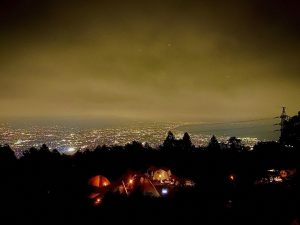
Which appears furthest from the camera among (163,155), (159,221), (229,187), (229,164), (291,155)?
(163,155)

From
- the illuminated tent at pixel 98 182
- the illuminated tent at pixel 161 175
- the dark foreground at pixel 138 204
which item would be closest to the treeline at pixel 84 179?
the dark foreground at pixel 138 204

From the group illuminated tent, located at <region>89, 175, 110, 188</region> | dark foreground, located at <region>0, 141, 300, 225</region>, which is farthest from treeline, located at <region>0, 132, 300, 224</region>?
illuminated tent, located at <region>89, 175, 110, 188</region>

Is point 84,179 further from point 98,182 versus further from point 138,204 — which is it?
point 138,204

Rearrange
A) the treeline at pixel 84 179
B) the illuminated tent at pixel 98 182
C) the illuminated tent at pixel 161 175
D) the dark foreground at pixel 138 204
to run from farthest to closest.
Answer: the illuminated tent at pixel 161 175, the illuminated tent at pixel 98 182, the treeline at pixel 84 179, the dark foreground at pixel 138 204

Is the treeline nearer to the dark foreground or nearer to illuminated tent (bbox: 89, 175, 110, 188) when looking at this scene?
the dark foreground

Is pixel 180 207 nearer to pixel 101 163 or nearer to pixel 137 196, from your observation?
pixel 137 196

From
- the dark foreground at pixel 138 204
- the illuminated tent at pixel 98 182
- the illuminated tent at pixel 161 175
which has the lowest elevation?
the illuminated tent at pixel 161 175

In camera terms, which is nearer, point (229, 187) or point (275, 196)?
point (275, 196)

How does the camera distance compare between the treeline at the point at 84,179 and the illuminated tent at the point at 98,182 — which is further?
the illuminated tent at the point at 98,182

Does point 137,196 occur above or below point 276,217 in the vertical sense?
above

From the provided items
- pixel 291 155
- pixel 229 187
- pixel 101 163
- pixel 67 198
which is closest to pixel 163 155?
pixel 101 163

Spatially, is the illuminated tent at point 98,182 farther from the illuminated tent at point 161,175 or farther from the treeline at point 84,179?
the illuminated tent at point 161,175
